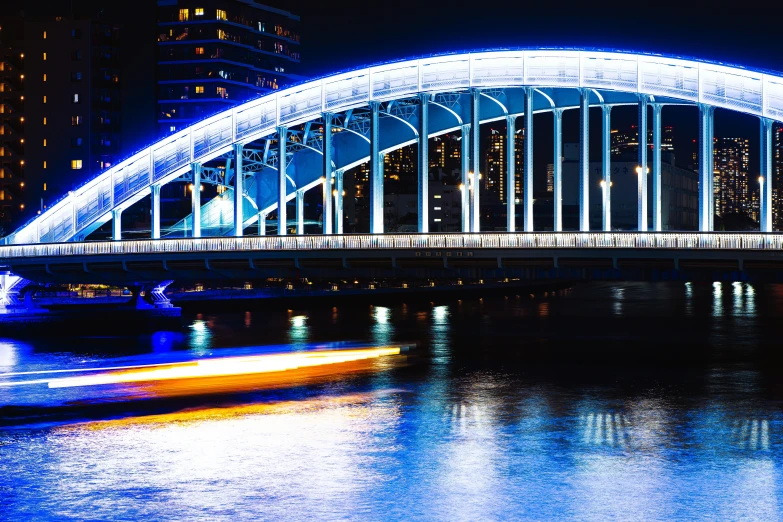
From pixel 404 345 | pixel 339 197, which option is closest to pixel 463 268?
pixel 404 345

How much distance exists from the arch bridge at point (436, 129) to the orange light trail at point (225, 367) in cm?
990

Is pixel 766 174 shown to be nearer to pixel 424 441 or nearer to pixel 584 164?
pixel 584 164

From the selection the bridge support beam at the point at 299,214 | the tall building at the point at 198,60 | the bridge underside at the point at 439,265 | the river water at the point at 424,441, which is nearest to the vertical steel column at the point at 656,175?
the bridge underside at the point at 439,265

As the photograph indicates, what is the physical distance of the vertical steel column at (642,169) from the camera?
54.4 metres

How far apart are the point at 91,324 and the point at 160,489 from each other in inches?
1923

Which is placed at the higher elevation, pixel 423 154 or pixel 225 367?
pixel 423 154

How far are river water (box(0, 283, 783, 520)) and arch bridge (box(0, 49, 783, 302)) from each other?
1171 centimetres

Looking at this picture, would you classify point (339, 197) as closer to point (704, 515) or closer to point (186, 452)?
point (186, 452)

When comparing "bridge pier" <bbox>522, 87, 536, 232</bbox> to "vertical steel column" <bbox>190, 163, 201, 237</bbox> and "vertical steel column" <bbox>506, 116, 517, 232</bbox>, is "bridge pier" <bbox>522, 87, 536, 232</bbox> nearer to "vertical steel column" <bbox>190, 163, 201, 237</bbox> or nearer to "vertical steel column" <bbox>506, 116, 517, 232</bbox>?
"vertical steel column" <bbox>506, 116, 517, 232</bbox>

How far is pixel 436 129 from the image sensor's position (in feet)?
239

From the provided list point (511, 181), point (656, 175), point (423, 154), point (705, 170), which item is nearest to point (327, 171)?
point (423, 154)

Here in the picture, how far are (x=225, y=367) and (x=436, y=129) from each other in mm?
35225

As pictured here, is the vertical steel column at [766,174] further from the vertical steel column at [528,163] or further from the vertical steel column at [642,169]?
the vertical steel column at [528,163]

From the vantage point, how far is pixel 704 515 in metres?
19.1
